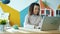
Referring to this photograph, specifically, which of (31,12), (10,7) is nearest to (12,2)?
(10,7)

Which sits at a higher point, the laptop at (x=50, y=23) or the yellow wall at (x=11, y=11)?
the yellow wall at (x=11, y=11)

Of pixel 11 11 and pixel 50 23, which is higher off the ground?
pixel 11 11

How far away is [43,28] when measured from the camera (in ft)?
6.53

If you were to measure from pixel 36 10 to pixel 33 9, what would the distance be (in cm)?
9

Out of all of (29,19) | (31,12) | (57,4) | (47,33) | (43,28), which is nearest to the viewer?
(47,33)

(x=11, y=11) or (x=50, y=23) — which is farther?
(x=11, y=11)

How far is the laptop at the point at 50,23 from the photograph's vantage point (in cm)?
192

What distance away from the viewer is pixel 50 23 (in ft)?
6.42

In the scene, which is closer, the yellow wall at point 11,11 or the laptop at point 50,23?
the laptop at point 50,23

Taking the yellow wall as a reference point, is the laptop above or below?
below

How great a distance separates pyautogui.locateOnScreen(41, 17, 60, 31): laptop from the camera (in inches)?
75.5

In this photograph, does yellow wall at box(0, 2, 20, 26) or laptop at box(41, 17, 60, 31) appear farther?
yellow wall at box(0, 2, 20, 26)

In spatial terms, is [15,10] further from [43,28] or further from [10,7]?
[43,28]

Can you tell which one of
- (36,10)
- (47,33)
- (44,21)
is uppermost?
(36,10)
